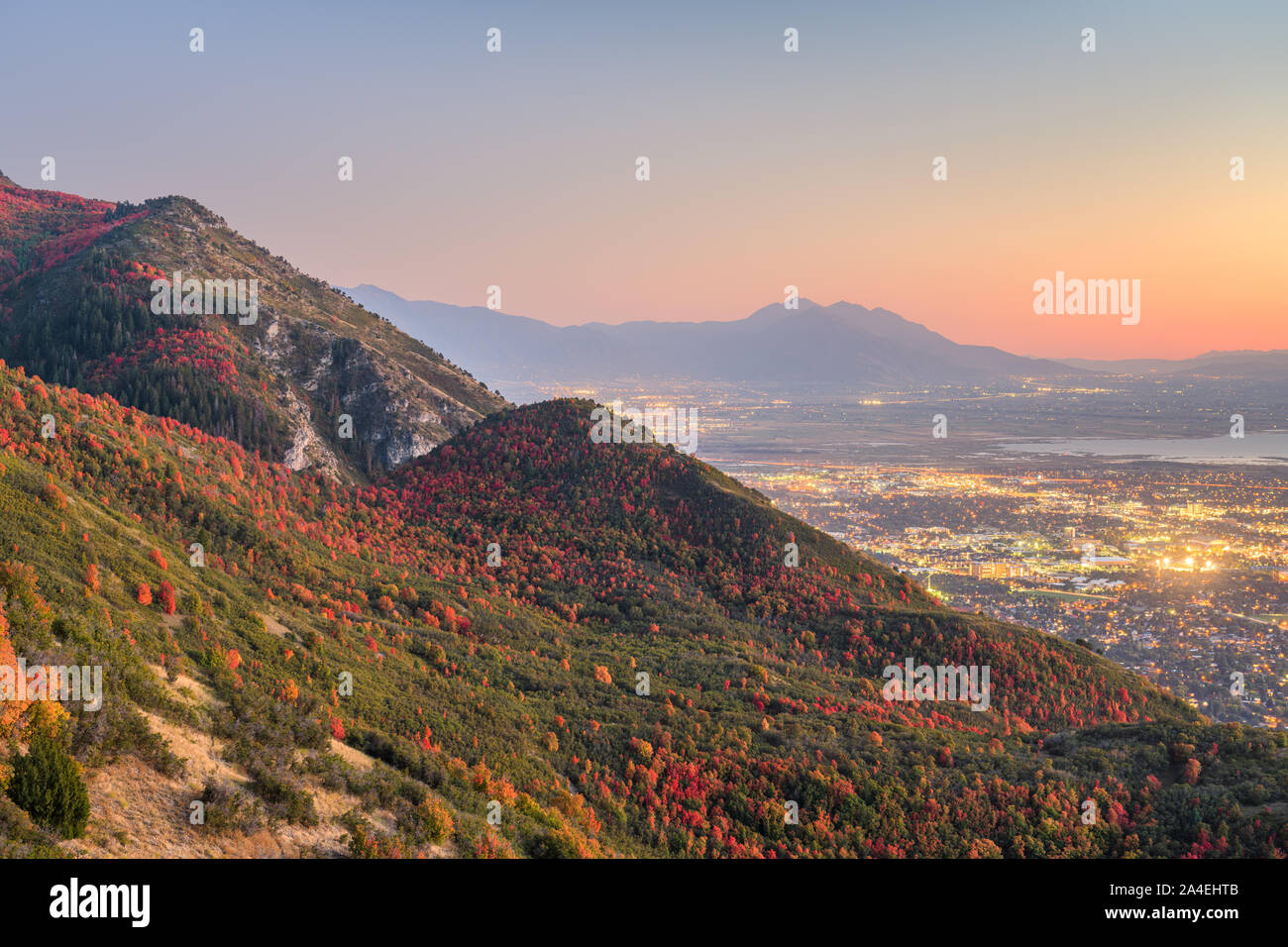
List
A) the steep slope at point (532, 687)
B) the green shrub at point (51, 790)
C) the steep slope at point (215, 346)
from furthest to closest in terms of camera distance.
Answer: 1. the steep slope at point (215, 346)
2. the steep slope at point (532, 687)
3. the green shrub at point (51, 790)

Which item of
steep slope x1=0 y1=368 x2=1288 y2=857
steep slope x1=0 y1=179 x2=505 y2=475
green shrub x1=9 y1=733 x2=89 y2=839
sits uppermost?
steep slope x1=0 y1=179 x2=505 y2=475

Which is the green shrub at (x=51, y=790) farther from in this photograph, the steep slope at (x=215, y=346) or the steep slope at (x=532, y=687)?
the steep slope at (x=215, y=346)

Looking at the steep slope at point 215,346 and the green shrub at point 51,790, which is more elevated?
the steep slope at point 215,346

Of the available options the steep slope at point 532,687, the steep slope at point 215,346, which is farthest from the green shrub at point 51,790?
the steep slope at point 215,346

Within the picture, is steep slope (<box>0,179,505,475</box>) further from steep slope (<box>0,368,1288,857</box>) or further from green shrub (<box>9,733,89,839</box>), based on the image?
green shrub (<box>9,733,89,839</box>)

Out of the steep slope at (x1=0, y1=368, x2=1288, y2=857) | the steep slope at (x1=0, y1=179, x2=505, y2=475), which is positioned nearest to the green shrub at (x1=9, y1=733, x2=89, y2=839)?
the steep slope at (x1=0, y1=368, x2=1288, y2=857)
